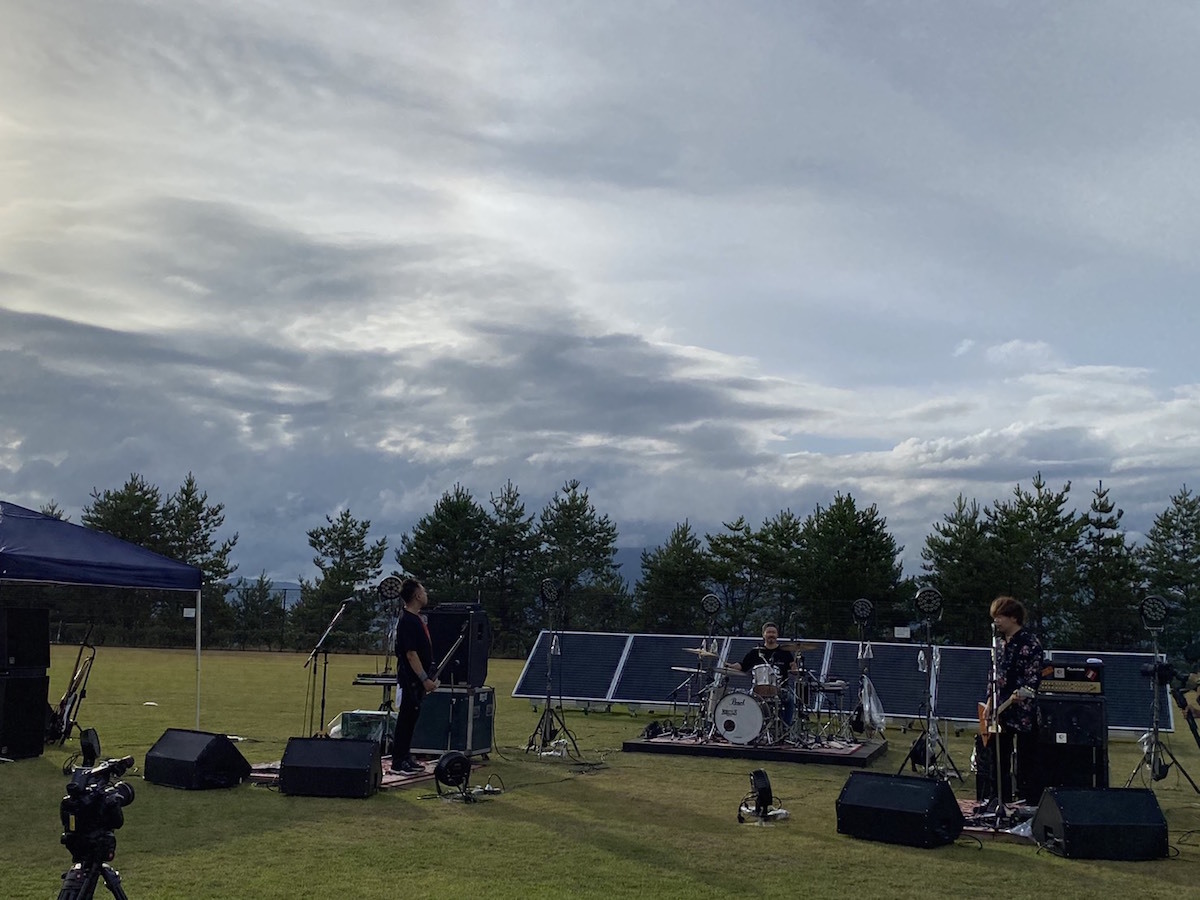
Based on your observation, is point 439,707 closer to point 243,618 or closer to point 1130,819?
point 1130,819

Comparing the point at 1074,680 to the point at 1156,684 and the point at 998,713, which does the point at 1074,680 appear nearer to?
the point at 1156,684

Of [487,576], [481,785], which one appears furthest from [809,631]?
[481,785]

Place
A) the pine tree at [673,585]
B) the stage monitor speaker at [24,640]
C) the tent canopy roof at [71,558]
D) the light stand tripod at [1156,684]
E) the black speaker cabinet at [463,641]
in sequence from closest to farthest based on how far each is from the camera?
the light stand tripod at [1156,684] → the tent canopy roof at [71,558] → the stage monitor speaker at [24,640] → the black speaker cabinet at [463,641] → the pine tree at [673,585]

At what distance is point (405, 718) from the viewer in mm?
10586

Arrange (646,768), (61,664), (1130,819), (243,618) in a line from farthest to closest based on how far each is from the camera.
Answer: (243,618), (61,664), (646,768), (1130,819)

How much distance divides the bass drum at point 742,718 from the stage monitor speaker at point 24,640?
24.3 ft

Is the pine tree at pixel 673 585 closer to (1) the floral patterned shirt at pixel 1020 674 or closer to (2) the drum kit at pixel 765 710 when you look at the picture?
(2) the drum kit at pixel 765 710

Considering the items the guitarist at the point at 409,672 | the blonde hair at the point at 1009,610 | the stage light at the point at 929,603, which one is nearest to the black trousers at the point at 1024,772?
the blonde hair at the point at 1009,610

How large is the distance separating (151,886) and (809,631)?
25.5 meters

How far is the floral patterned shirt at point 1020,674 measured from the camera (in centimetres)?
902

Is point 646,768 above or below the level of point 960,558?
below

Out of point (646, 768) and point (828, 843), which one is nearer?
point (828, 843)

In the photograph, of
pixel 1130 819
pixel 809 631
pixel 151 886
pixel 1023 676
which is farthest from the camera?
pixel 809 631

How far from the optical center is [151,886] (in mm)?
6008
